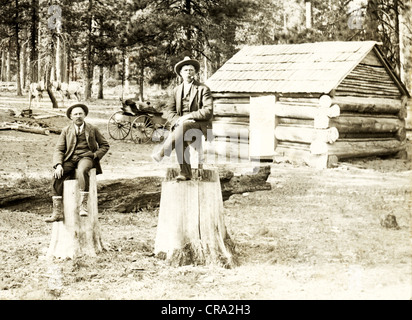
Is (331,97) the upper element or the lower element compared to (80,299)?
upper

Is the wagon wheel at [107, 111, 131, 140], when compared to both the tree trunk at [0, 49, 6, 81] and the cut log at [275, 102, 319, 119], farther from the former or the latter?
the cut log at [275, 102, 319, 119]

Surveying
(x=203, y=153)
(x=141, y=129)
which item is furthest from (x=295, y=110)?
(x=203, y=153)

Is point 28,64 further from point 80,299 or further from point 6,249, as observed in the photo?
point 80,299

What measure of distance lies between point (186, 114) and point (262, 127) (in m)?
7.20

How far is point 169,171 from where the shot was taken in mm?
4953

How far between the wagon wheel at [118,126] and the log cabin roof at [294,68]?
2.28 meters

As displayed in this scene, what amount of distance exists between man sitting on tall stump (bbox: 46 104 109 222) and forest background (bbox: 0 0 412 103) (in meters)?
1.89

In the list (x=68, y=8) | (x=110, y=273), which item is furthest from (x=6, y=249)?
(x=68, y=8)

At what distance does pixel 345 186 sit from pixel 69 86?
176 inches

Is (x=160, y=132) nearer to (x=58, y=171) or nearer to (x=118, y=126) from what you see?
(x=118, y=126)

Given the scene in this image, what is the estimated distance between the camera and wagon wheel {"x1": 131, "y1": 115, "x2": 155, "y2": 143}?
10089 mm

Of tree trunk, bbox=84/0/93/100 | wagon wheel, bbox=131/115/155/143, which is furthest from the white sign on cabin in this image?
tree trunk, bbox=84/0/93/100

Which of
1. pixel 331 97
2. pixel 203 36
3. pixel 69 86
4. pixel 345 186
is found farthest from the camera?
pixel 331 97

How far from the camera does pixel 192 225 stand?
187 inches
